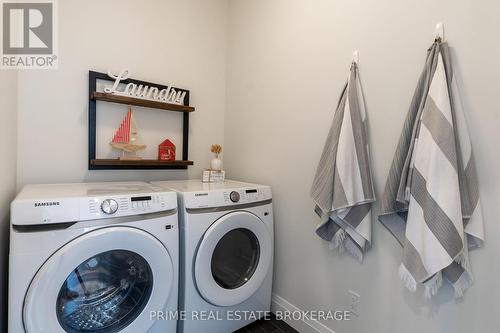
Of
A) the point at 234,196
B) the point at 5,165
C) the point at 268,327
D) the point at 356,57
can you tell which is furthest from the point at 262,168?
the point at 5,165

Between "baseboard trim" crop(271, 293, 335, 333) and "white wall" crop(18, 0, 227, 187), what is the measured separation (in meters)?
1.14

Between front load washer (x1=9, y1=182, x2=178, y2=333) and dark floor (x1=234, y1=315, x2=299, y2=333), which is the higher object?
front load washer (x1=9, y1=182, x2=178, y2=333)

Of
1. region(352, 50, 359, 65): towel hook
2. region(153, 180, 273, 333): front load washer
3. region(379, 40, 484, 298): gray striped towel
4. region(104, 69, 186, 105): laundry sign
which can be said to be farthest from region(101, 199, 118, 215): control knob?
region(352, 50, 359, 65): towel hook

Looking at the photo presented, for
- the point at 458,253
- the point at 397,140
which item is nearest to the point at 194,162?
the point at 397,140

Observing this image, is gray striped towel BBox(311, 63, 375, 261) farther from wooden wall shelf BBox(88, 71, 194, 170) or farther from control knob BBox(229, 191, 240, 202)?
wooden wall shelf BBox(88, 71, 194, 170)

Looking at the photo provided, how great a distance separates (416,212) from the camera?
0.98 metres

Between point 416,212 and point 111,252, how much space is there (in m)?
1.25

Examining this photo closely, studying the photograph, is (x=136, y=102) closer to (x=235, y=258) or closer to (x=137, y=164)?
(x=137, y=164)

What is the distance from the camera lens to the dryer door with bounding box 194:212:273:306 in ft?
4.39

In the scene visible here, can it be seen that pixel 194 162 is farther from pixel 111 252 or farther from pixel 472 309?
pixel 472 309

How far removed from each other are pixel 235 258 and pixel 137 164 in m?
0.89

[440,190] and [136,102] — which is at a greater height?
[136,102]

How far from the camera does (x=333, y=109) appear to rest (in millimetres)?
1403

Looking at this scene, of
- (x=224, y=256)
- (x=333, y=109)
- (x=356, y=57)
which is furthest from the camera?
(x=224, y=256)
